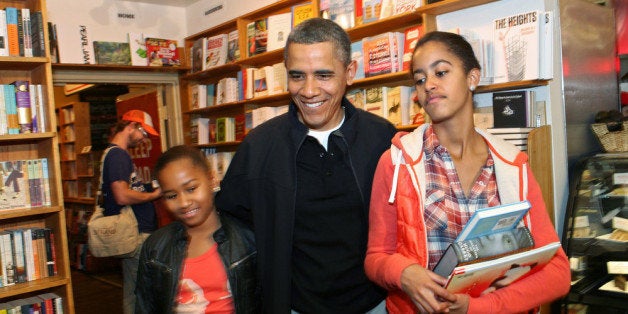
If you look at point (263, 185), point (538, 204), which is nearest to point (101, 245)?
point (263, 185)

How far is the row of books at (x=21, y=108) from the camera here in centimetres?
320

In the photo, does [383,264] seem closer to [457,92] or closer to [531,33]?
[457,92]

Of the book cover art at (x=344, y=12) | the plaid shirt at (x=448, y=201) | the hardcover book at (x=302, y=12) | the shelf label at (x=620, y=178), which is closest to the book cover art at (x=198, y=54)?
the hardcover book at (x=302, y=12)

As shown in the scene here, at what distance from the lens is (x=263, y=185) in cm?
163

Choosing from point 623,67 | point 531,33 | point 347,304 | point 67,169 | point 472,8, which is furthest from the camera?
point 67,169

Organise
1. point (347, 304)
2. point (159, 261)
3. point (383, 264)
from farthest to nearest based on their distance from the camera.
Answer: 1. point (159, 261)
2. point (347, 304)
3. point (383, 264)

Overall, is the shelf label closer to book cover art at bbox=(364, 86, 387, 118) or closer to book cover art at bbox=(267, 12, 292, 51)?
book cover art at bbox=(364, 86, 387, 118)

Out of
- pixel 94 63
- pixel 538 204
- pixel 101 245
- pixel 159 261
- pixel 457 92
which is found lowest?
pixel 101 245

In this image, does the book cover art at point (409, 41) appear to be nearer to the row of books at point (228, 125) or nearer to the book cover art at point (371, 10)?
the book cover art at point (371, 10)

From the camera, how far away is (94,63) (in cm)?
516

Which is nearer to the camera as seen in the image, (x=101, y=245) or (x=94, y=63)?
(x=101, y=245)

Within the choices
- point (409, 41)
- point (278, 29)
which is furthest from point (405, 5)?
point (278, 29)

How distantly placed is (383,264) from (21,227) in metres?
3.06

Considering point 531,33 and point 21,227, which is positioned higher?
point 531,33
